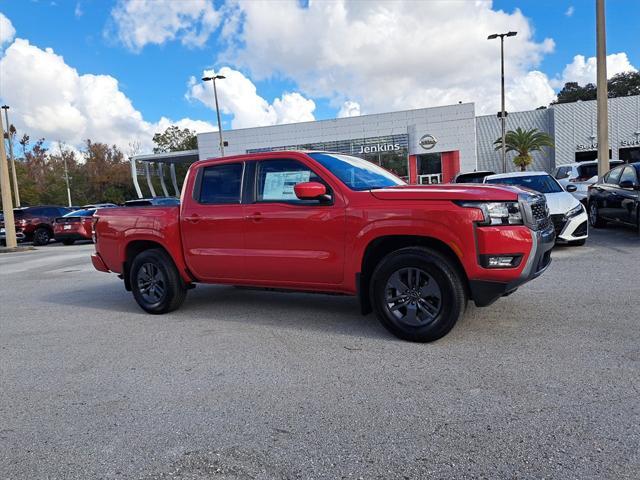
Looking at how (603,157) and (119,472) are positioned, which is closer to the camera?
(119,472)

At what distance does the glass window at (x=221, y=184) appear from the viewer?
18.7 ft

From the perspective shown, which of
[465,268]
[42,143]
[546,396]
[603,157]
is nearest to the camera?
[546,396]

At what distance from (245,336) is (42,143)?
77225 mm

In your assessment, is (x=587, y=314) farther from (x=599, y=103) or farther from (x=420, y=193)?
(x=599, y=103)

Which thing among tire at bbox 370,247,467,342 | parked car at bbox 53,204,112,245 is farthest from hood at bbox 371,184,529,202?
parked car at bbox 53,204,112,245

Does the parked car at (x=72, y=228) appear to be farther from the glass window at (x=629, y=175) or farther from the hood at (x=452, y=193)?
the glass window at (x=629, y=175)

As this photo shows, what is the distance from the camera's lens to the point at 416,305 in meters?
4.59

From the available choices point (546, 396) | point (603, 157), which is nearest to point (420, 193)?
point (546, 396)

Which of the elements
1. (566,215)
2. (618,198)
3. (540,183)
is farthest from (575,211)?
(618,198)

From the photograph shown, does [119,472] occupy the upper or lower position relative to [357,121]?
lower

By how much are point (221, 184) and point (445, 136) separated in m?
36.5

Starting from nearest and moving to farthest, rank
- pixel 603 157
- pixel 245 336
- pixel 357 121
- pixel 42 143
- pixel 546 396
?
pixel 546 396, pixel 245 336, pixel 603 157, pixel 357 121, pixel 42 143

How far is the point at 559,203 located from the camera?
30.7ft

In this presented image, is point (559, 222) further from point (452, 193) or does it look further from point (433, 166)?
point (433, 166)
